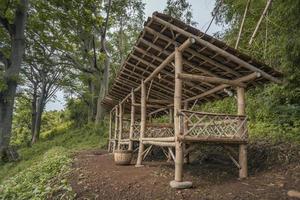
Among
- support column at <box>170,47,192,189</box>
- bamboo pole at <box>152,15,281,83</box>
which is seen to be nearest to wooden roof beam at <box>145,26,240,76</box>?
support column at <box>170,47,192,189</box>

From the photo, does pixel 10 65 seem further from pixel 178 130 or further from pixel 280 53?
pixel 280 53

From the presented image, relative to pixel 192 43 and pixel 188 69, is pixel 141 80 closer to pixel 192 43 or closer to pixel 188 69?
pixel 188 69

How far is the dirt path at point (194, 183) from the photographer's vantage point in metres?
5.82

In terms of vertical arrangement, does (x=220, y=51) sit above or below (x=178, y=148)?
above

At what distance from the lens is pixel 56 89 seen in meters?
32.6

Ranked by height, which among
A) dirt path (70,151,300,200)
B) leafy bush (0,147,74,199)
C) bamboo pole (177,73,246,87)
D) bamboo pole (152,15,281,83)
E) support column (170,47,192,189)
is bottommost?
leafy bush (0,147,74,199)

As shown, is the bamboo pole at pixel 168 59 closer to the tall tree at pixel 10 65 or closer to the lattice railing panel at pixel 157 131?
the lattice railing panel at pixel 157 131

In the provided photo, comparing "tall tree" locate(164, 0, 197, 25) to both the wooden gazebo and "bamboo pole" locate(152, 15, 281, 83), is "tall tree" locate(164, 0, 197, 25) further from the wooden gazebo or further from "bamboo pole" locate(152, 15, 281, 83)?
"bamboo pole" locate(152, 15, 281, 83)

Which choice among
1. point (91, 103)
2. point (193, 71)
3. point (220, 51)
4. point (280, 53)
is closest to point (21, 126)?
point (91, 103)

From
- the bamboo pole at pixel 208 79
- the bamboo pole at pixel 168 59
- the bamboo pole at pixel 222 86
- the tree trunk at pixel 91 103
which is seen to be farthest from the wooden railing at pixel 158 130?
the tree trunk at pixel 91 103

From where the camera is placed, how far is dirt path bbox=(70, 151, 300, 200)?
5.82 m

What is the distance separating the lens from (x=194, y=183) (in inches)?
269

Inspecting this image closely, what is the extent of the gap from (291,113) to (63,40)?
50.2ft

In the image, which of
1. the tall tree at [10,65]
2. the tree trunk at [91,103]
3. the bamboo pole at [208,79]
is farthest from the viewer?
the tree trunk at [91,103]
